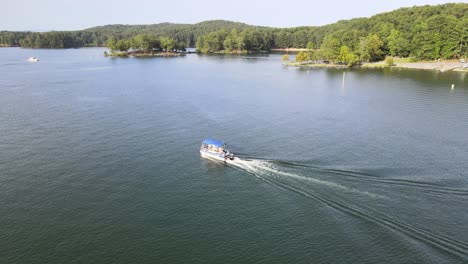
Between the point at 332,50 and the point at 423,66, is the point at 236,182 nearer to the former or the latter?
the point at 423,66

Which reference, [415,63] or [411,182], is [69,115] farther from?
[415,63]

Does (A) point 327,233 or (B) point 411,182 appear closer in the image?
(A) point 327,233

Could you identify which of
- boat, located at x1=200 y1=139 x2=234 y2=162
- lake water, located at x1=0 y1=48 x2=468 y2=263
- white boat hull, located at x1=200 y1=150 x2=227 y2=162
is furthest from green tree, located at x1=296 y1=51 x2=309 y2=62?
white boat hull, located at x1=200 y1=150 x2=227 y2=162

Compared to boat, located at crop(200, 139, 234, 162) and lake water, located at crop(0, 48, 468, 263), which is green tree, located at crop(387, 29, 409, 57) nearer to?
lake water, located at crop(0, 48, 468, 263)

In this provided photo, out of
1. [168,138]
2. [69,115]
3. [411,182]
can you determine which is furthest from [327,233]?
[69,115]

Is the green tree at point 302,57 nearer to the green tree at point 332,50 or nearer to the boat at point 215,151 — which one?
the green tree at point 332,50

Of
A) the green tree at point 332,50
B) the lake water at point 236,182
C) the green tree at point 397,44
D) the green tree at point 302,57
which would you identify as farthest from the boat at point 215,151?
the green tree at point 397,44
